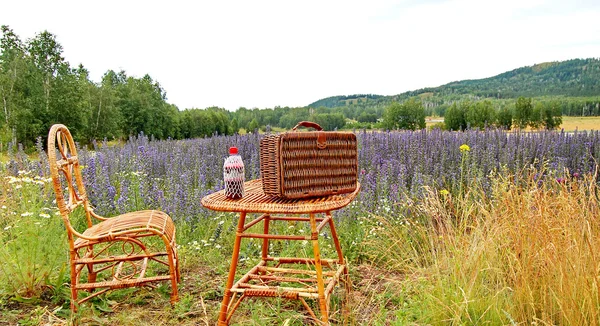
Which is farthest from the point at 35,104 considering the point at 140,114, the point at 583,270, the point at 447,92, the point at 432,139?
the point at 447,92

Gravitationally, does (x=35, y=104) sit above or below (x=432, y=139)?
above

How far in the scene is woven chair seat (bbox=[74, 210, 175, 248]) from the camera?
2713mm

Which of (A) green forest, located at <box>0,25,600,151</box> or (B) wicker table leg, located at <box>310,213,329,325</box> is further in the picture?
(A) green forest, located at <box>0,25,600,151</box>

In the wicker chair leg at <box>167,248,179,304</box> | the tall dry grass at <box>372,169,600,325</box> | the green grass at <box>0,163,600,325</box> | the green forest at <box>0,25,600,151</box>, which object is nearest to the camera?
the tall dry grass at <box>372,169,600,325</box>

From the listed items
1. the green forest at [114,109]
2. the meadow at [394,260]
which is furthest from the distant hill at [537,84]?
the meadow at [394,260]

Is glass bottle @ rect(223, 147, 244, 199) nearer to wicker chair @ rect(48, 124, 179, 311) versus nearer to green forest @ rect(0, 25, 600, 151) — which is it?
wicker chair @ rect(48, 124, 179, 311)

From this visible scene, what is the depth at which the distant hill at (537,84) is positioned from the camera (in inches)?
3455

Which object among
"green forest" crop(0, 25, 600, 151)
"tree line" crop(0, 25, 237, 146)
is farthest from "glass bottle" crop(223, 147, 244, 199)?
"tree line" crop(0, 25, 237, 146)

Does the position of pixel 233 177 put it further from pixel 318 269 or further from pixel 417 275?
pixel 417 275

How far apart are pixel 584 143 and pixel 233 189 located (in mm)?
6357

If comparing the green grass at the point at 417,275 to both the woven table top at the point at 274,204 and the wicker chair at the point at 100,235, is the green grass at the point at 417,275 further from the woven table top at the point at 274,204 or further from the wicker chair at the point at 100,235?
the woven table top at the point at 274,204

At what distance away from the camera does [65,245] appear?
351cm

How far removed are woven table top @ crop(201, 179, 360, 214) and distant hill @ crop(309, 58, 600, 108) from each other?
3054 inches

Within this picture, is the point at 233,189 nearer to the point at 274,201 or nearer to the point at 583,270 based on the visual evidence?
the point at 274,201
